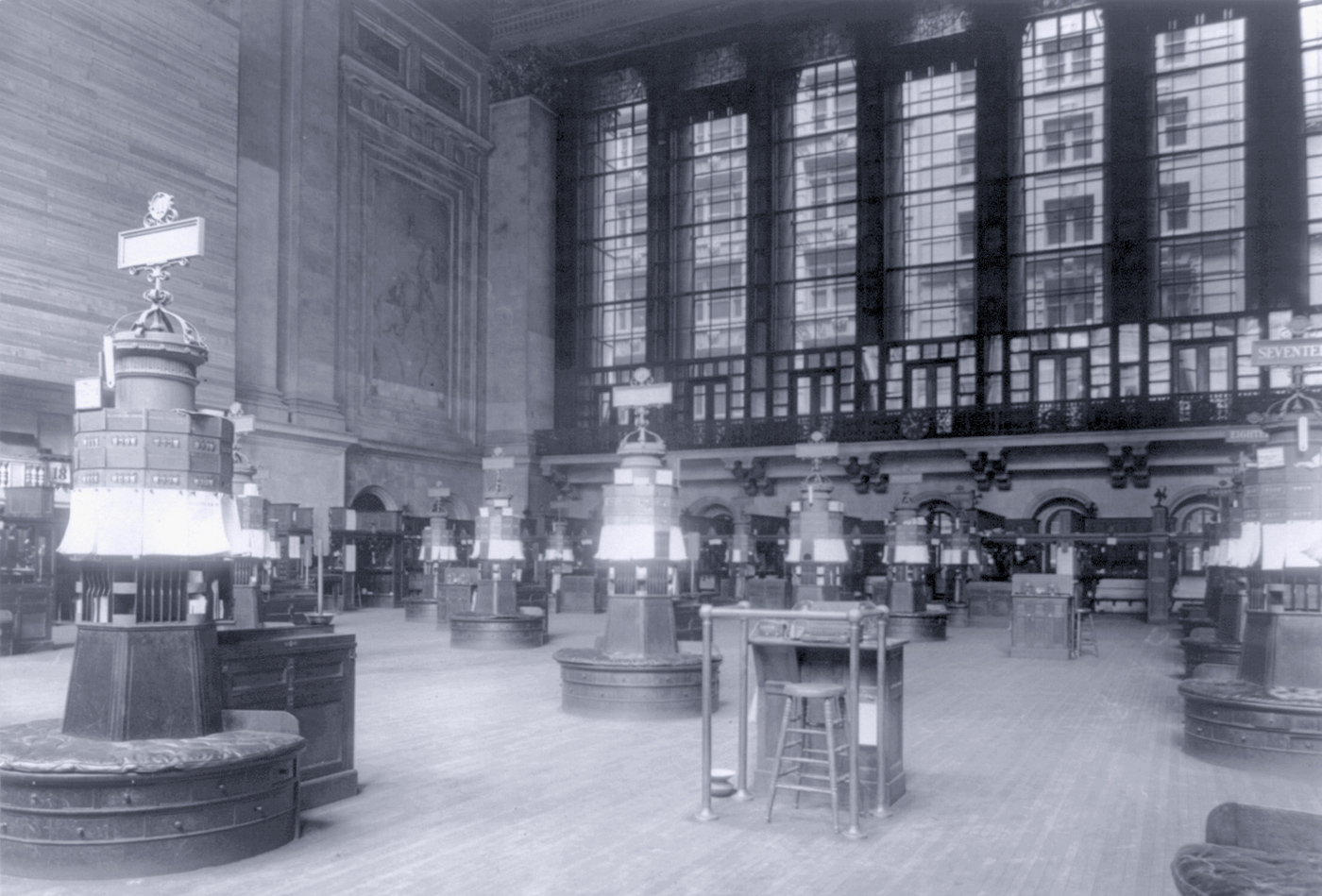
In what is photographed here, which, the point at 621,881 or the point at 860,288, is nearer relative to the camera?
the point at 621,881

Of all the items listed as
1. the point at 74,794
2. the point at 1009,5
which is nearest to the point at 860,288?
the point at 1009,5

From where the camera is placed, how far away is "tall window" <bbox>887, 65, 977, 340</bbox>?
27.8 meters

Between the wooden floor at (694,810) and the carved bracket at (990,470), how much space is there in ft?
52.9

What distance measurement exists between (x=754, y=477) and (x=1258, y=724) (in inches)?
866

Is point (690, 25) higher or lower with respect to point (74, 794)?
higher

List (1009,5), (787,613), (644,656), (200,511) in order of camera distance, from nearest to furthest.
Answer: (200,511) → (787,613) → (644,656) → (1009,5)

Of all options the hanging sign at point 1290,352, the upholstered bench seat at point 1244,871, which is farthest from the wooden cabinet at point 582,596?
the upholstered bench seat at point 1244,871

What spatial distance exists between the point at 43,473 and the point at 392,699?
8751 mm

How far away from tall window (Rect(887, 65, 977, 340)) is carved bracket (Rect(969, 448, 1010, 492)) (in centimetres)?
352

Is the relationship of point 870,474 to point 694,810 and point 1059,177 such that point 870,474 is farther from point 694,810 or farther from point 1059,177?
point 694,810

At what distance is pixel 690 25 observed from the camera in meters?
30.8

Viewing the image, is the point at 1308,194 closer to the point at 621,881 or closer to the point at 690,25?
the point at 690,25

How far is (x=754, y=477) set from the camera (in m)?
28.7

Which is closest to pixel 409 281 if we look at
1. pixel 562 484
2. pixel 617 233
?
pixel 617 233
